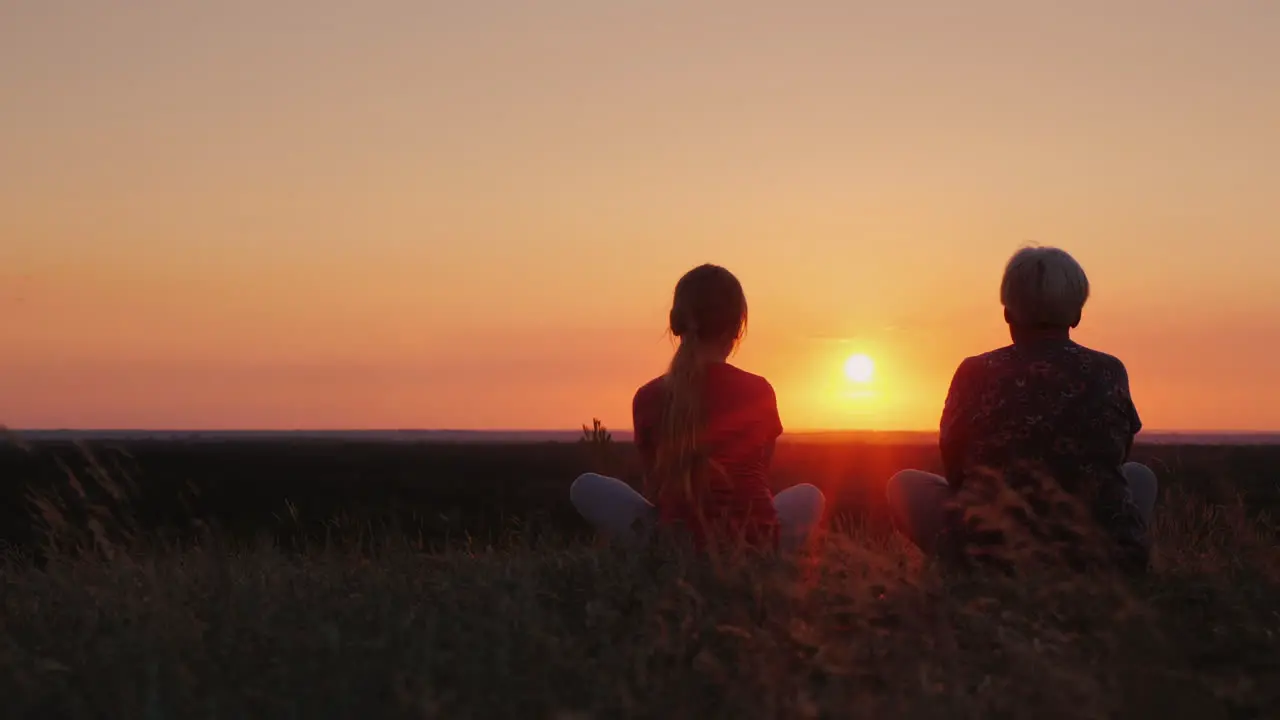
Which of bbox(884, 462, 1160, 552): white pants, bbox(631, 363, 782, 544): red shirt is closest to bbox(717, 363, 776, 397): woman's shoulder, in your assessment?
bbox(631, 363, 782, 544): red shirt

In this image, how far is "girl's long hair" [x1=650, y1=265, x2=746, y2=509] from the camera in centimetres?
538

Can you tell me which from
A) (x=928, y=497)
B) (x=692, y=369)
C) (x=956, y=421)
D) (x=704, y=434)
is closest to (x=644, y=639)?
(x=704, y=434)

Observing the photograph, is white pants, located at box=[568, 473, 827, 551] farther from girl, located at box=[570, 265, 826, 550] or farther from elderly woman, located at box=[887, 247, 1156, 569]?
elderly woman, located at box=[887, 247, 1156, 569]

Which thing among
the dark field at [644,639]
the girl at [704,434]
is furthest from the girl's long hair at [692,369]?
the dark field at [644,639]

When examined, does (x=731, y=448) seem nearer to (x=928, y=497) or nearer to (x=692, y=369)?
(x=692, y=369)

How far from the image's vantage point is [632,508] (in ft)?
18.7

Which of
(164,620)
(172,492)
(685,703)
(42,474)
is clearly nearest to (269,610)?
(164,620)

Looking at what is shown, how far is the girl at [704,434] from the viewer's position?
541 centimetres

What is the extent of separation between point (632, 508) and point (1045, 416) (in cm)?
182

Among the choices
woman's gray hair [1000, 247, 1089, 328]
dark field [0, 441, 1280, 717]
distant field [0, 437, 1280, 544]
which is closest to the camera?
dark field [0, 441, 1280, 717]

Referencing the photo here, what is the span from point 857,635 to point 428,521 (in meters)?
12.1

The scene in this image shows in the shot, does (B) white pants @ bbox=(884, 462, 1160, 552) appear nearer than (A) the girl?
No

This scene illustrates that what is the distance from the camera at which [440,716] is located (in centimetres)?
308

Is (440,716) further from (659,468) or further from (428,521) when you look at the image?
(428,521)
